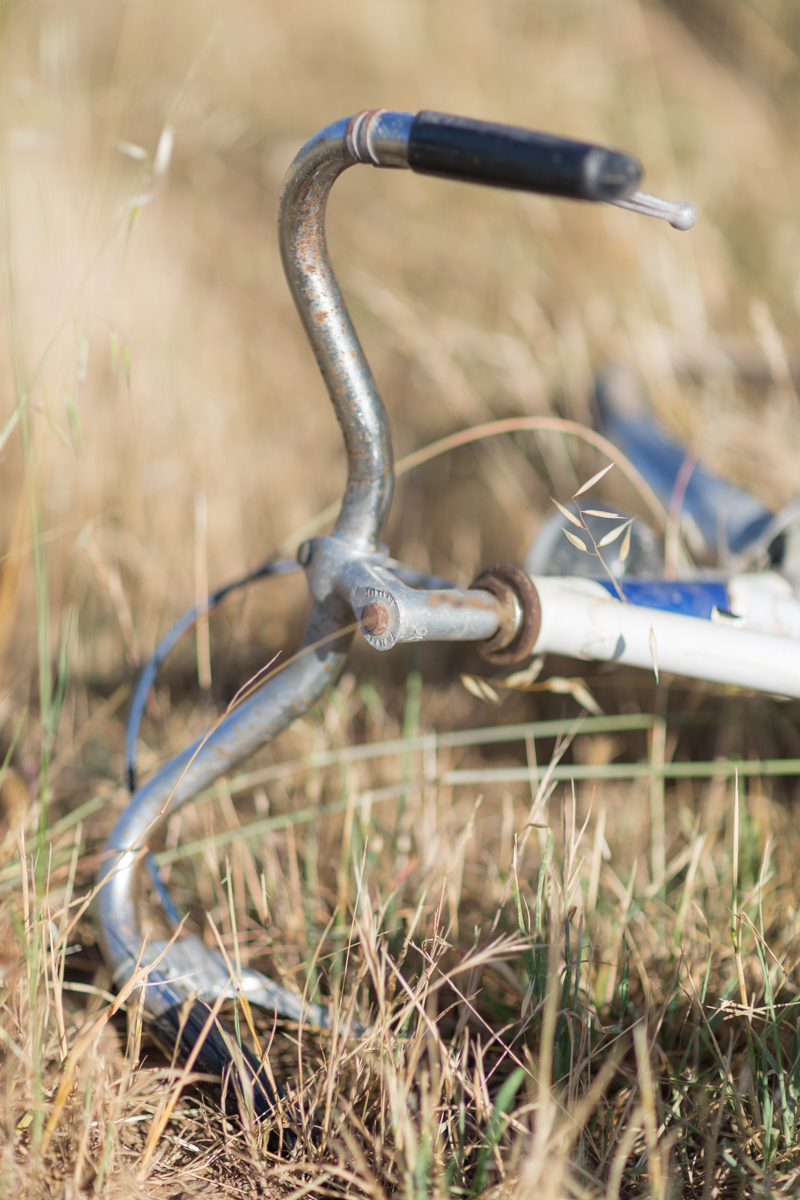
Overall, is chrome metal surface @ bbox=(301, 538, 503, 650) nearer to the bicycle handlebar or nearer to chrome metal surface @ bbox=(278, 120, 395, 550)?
chrome metal surface @ bbox=(278, 120, 395, 550)

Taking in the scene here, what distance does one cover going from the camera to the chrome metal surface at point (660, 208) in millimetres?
553

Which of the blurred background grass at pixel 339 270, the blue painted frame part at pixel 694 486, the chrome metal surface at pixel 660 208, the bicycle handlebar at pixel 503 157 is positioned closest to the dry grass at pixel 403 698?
the blurred background grass at pixel 339 270

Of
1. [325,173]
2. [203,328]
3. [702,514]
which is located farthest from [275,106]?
[325,173]

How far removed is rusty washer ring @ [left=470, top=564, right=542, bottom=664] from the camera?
27.6 inches

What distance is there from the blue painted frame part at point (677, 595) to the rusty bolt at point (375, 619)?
258mm

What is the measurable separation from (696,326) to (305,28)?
2898 millimetres

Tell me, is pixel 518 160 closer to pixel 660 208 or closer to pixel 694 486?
pixel 660 208

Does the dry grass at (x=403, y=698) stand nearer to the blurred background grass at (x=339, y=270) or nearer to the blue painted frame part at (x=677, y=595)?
the blurred background grass at (x=339, y=270)

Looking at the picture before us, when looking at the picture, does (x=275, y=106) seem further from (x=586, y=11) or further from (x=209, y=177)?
(x=586, y=11)

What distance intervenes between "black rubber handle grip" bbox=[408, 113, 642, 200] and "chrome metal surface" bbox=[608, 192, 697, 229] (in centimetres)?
3

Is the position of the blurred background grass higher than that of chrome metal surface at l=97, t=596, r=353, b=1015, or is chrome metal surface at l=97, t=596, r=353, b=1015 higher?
the blurred background grass

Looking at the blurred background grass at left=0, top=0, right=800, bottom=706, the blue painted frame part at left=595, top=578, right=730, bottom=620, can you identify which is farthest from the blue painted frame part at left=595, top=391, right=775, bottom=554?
the blue painted frame part at left=595, top=578, right=730, bottom=620

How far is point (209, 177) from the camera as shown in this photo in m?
3.06

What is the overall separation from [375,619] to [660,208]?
0.36 m
